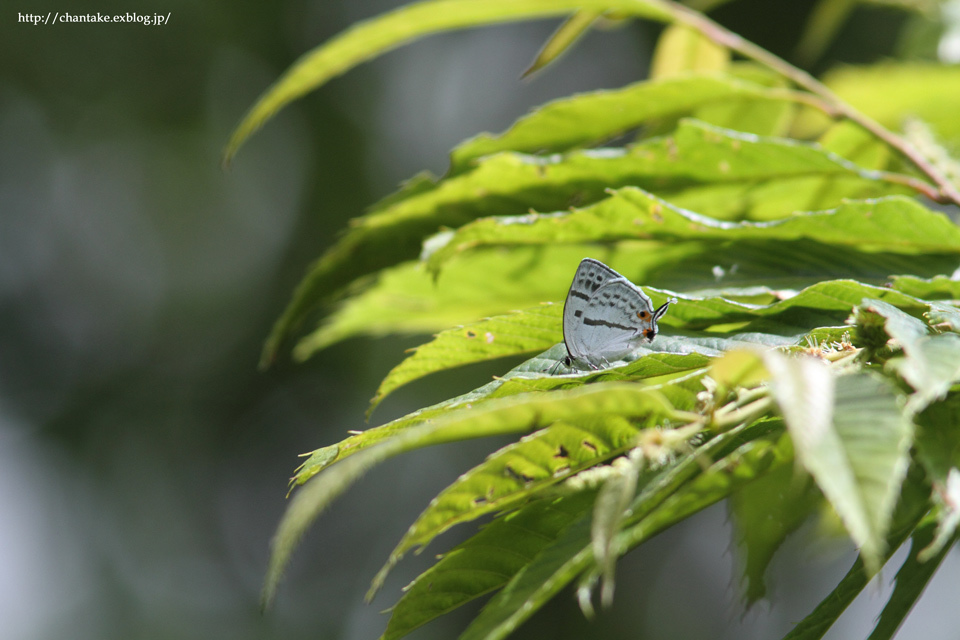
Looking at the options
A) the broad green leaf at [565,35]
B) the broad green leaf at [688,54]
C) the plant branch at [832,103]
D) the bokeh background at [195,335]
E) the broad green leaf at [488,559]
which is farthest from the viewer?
the bokeh background at [195,335]

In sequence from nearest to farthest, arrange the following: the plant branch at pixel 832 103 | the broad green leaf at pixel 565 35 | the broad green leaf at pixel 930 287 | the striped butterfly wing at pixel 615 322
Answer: the broad green leaf at pixel 930 287
the striped butterfly wing at pixel 615 322
the plant branch at pixel 832 103
the broad green leaf at pixel 565 35

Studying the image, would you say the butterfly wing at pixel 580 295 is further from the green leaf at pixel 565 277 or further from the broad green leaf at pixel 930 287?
the broad green leaf at pixel 930 287

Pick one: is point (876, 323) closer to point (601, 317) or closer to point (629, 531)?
point (629, 531)

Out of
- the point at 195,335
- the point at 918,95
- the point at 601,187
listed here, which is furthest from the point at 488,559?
the point at 195,335

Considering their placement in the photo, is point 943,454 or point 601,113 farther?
point 601,113

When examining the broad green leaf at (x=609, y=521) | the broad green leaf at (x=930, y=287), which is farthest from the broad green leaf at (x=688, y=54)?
the broad green leaf at (x=609, y=521)

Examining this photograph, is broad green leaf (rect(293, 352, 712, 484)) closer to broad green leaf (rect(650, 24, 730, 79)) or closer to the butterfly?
the butterfly

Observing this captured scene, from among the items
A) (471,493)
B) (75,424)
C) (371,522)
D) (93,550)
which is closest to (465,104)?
(371,522)
